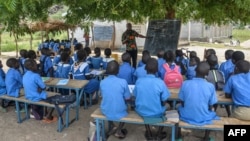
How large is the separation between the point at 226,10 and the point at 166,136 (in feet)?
11.5

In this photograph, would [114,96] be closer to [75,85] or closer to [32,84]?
[75,85]

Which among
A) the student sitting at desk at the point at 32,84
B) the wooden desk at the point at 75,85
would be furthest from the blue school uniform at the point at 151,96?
the student sitting at desk at the point at 32,84

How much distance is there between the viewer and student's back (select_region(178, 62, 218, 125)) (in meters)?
4.22

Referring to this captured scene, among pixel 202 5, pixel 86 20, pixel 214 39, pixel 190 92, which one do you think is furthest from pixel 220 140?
pixel 214 39

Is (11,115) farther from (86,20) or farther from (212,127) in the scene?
(212,127)

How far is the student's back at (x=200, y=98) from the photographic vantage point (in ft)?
13.8

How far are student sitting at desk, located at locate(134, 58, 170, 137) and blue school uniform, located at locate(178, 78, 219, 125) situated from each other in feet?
1.25

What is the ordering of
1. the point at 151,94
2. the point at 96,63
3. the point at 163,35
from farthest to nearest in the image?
1. the point at 163,35
2. the point at 96,63
3. the point at 151,94

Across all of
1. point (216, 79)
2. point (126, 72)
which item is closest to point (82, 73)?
point (126, 72)

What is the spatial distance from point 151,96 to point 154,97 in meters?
0.05

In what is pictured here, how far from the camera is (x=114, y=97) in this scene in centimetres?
458

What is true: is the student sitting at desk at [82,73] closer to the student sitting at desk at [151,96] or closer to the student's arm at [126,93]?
the student's arm at [126,93]

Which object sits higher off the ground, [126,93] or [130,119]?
[126,93]

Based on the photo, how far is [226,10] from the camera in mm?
6660
